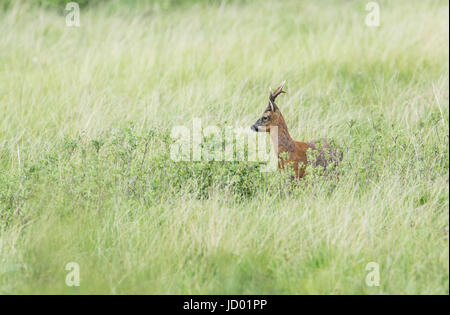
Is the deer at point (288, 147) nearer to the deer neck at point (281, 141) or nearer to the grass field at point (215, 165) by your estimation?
the deer neck at point (281, 141)

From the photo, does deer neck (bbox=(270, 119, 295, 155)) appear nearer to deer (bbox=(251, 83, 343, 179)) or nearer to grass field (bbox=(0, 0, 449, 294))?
deer (bbox=(251, 83, 343, 179))

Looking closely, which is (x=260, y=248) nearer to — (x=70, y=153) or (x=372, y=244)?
(x=372, y=244)

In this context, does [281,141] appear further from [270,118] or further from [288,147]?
[270,118]

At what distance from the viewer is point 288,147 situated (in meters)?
5.13

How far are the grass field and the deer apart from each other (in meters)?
0.17

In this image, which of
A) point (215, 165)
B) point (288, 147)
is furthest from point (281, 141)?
point (215, 165)

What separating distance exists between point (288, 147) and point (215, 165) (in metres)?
0.57

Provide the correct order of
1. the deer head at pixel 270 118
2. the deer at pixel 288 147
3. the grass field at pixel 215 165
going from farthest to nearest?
1. the deer head at pixel 270 118
2. the deer at pixel 288 147
3. the grass field at pixel 215 165

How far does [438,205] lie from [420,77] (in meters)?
3.26

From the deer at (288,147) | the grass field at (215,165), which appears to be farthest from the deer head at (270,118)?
the grass field at (215,165)

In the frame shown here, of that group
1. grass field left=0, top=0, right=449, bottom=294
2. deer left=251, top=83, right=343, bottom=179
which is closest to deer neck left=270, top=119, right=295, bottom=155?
deer left=251, top=83, right=343, bottom=179

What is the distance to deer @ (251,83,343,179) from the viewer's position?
5090 mm

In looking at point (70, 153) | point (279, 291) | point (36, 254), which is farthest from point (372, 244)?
point (70, 153)

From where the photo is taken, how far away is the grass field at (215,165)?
400 cm
